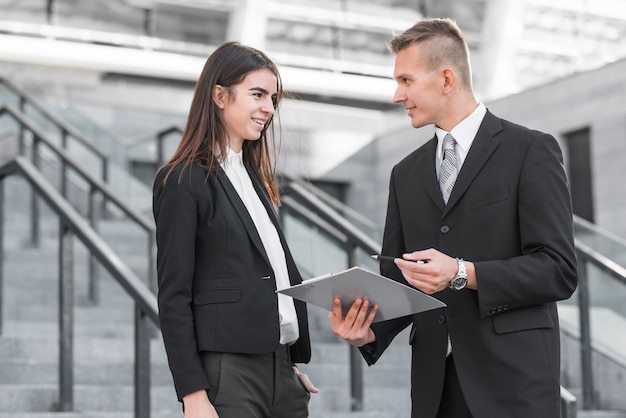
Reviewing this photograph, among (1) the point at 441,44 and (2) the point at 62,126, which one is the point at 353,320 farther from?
(2) the point at 62,126

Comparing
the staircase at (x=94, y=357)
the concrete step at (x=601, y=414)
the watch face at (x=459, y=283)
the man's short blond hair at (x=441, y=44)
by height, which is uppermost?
the man's short blond hair at (x=441, y=44)

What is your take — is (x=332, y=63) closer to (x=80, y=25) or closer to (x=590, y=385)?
(x=80, y=25)

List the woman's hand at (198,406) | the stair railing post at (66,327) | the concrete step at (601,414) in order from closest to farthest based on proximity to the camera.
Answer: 1. the woman's hand at (198,406)
2. the stair railing post at (66,327)
3. the concrete step at (601,414)

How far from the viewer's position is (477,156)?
9.55 ft

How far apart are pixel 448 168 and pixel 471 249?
28 cm

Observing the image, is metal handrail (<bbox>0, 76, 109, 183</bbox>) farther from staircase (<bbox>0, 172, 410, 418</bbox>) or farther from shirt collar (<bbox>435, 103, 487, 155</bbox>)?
shirt collar (<bbox>435, 103, 487, 155</bbox>)

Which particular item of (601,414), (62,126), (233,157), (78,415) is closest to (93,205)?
→ (62,126)

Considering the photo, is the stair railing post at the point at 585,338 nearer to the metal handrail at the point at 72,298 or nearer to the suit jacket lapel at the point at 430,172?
the metal handrail at the point at 72,298

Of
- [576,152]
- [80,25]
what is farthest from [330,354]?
[80,25]

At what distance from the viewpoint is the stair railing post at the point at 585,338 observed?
6.30 metres

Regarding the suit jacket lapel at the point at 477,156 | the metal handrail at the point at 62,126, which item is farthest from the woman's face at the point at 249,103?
the metal handrail at the point at 62,126

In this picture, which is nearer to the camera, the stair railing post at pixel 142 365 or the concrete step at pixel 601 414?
the stair railing post at pixel 142 365

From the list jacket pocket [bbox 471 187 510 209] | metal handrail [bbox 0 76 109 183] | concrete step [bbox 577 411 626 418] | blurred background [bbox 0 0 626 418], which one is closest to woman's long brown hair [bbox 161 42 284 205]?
blurred background [bbox 0 0 626 418]

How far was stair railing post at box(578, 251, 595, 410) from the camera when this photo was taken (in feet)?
20.7
